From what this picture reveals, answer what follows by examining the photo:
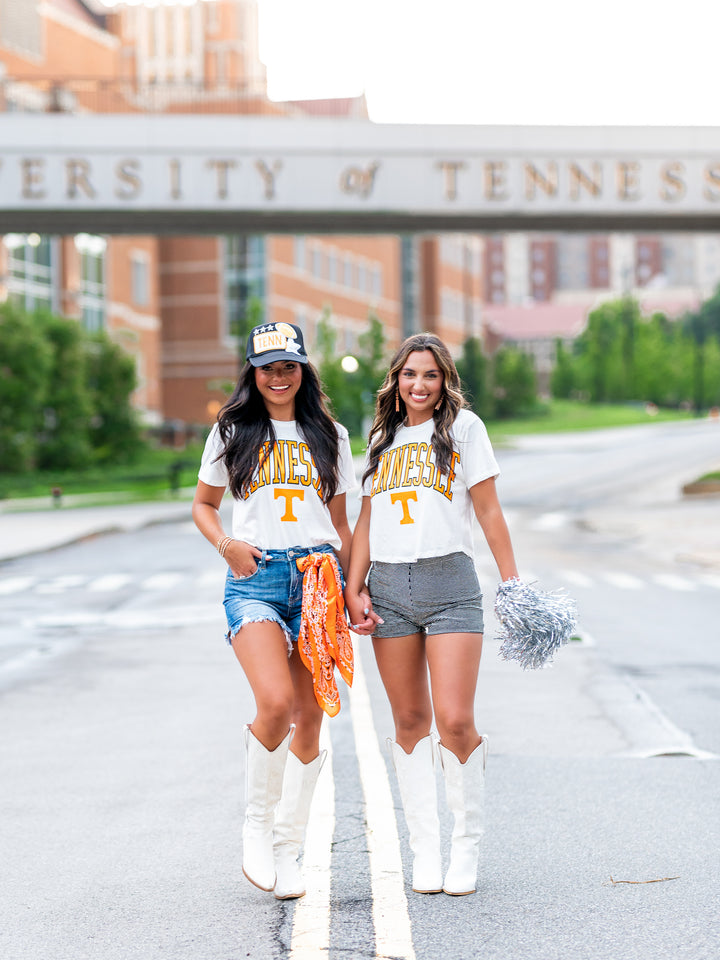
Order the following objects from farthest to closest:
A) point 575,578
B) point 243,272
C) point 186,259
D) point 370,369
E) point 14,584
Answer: point 186,259 < point 243,272 < point 370,369 < point 14,584 < point 575,578

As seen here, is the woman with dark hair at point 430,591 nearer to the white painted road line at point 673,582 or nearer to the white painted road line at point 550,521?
the white painted road line at point 673,582

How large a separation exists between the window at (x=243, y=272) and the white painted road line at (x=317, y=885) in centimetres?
6078

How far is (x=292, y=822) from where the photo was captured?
5016 millimetres

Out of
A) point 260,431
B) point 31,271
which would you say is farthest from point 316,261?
point 260,431

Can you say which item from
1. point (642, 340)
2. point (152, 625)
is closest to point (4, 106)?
point (152, 625)

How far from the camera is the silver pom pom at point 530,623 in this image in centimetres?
508

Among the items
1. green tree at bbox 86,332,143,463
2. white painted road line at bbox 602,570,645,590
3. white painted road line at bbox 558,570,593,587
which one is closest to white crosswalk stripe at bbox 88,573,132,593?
white painted road line at bbox 558,570,593,587

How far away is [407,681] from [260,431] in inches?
40.0

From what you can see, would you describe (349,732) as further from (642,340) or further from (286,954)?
(642,340)

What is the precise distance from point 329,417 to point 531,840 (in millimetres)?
1933

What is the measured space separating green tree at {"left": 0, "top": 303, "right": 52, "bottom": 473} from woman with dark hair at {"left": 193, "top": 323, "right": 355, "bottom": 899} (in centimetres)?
3670

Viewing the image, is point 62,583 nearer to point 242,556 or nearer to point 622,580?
point 622,580

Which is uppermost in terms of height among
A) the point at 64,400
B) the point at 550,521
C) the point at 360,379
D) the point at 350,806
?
the point at 360,379

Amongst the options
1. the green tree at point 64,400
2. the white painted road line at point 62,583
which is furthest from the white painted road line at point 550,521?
the green tree at point 64,400
